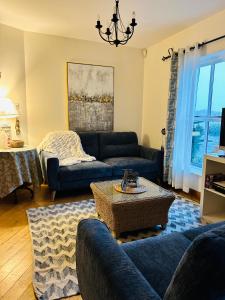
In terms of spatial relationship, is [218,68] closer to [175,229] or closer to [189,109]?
[189,109]

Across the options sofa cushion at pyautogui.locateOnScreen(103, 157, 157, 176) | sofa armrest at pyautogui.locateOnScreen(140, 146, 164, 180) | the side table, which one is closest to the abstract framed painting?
sofa cushion at pyautogui.locateOnScreen(103, 157, 157, 176)

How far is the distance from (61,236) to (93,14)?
263cm

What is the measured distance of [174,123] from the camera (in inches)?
133

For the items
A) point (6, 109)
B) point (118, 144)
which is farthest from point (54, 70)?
point (118, 144)

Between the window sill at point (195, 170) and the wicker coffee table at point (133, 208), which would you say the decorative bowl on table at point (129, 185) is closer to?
the wicker coffee table at point (133, 208)

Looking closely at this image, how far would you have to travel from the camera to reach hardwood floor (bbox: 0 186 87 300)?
152cm

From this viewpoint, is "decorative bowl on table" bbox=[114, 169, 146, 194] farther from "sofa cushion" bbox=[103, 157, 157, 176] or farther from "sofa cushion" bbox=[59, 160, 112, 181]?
"sofa cushion" bbox=[103, 157, 157, 176]

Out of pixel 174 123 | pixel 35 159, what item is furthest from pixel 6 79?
pixel 174 123

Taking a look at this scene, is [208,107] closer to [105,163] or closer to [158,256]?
[105,163]

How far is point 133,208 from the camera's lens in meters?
2.06

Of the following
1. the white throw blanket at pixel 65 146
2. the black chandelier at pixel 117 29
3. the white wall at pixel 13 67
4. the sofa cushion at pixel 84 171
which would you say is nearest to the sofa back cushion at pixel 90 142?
the white throw blanket at pixel 65 146

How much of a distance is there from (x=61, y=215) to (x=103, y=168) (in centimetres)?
91

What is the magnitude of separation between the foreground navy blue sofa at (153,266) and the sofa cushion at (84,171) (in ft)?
5.92

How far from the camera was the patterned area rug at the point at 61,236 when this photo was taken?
1550 mm
